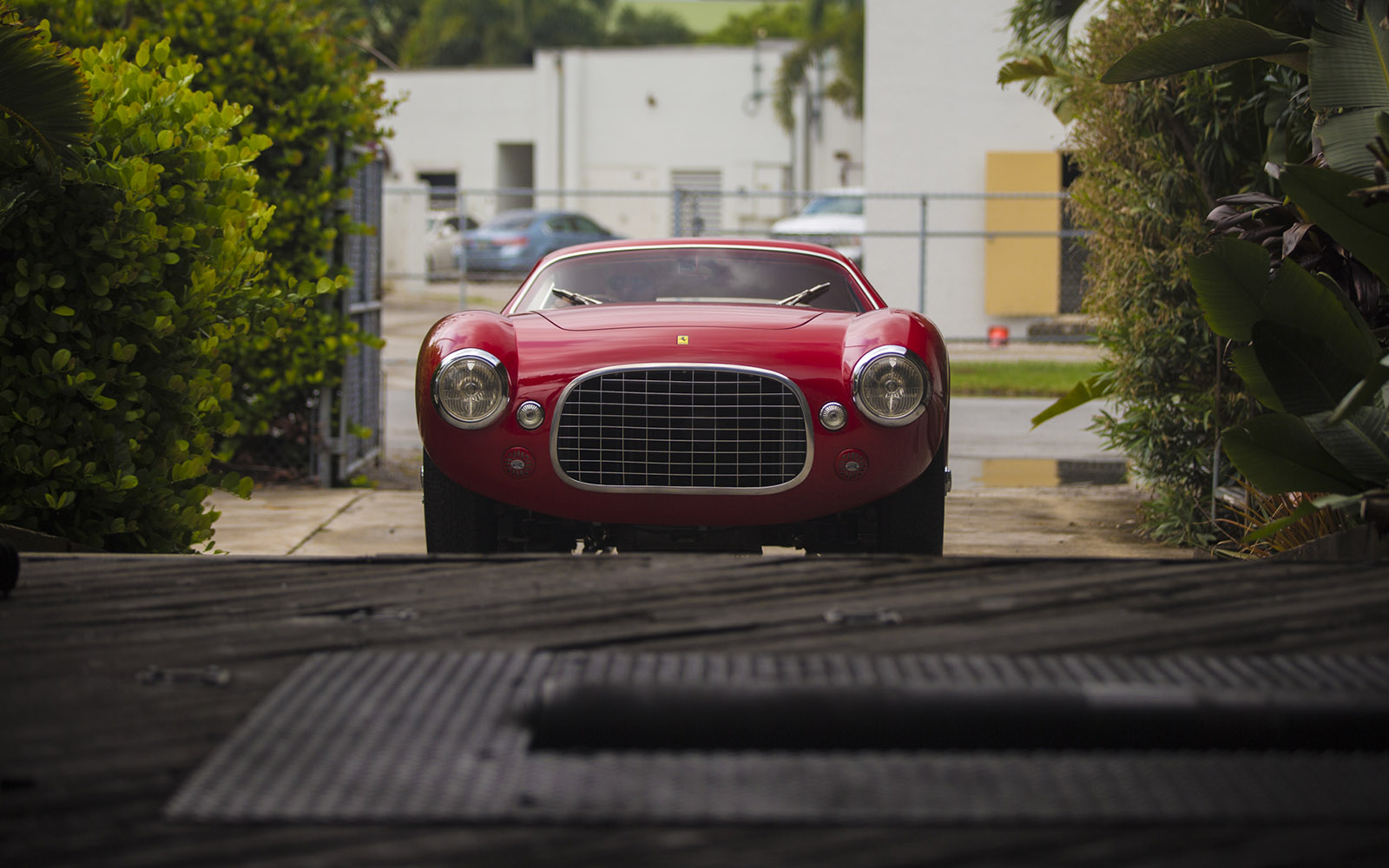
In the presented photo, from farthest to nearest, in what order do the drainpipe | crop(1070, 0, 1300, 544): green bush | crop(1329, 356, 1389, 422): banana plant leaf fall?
the drainpipe → crop(1070, 0, 1300, 544): green bush → crop(1329, 356, 1389, 422): banana plant leaf

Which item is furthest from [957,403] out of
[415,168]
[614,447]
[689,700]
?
[415,168]

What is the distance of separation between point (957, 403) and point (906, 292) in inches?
181

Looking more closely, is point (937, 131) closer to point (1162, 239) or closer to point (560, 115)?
point (1162, 239)

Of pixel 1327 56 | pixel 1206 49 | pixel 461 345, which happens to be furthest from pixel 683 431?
pixel 1327 56

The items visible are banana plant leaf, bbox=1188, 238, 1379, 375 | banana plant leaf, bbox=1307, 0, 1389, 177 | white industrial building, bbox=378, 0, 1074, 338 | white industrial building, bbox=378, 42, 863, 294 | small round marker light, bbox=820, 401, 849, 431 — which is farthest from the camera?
white industrial building, bbox=378, 42, 863, 294

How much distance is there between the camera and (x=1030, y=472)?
28.0ft

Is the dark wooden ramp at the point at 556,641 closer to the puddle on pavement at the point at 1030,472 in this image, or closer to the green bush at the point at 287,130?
the green bush at the point at 287,130

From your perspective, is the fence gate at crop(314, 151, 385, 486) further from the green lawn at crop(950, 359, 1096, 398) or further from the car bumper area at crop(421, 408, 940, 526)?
the green lawn at crop(950, 359, 1096, 398)

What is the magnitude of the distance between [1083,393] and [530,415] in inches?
123

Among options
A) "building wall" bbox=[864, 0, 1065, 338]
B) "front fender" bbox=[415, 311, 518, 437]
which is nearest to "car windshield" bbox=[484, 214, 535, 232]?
"building wall" bbox=[864, 0, 1065, 338]

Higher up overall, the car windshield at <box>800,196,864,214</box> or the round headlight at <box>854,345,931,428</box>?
the car windshield at <box>800,196,864,214</box>

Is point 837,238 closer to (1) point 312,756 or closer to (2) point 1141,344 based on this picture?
(2) point 1141,344

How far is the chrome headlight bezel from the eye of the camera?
4.21 m

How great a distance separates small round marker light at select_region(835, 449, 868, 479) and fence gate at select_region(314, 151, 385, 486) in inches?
156
